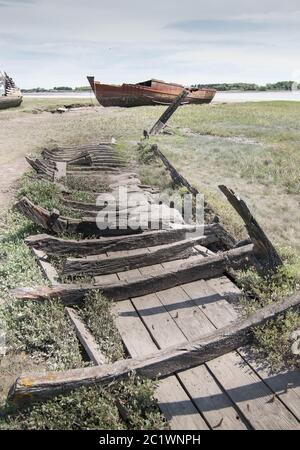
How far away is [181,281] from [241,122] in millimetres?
24590

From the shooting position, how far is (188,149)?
19.2 metres

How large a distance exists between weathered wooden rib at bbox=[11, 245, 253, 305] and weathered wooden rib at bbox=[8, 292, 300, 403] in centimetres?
171

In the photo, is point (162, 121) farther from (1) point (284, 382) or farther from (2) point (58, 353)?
(1) point (284, 382)

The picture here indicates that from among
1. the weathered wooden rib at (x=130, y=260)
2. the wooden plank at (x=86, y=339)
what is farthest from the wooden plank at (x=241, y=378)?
the wooden plank at (x=86, y=339)

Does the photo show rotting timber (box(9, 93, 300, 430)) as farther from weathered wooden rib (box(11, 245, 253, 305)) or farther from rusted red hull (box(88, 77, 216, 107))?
rusted red hull (box(88, 77, 216, 107))

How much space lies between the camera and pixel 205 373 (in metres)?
4.98

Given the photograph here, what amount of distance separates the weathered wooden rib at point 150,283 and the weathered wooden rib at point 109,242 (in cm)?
105

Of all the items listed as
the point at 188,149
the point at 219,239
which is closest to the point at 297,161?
the point at 188,149

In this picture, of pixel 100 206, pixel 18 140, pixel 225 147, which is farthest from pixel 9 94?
pixel 100 206

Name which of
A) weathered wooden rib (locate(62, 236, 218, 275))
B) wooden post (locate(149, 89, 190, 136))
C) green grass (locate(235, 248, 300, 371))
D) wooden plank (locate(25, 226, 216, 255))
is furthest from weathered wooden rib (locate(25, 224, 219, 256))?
wooden post (locate(149, 89, 190, 136))

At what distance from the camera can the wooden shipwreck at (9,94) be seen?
42.7 m

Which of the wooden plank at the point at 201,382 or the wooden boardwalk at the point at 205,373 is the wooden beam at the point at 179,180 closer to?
the wooden boardwalk at the point at 205,373

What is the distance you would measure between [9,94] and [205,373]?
47.7m

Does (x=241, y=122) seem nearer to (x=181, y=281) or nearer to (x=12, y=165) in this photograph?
(x=12, y=165)
